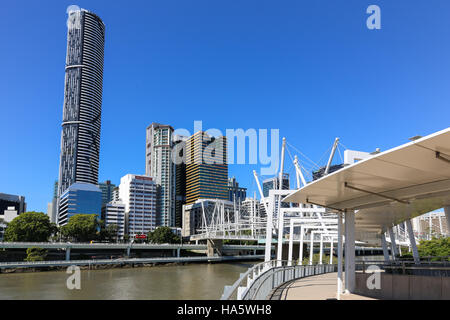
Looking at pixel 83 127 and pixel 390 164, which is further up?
pixel 83 127

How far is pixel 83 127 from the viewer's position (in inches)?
6969

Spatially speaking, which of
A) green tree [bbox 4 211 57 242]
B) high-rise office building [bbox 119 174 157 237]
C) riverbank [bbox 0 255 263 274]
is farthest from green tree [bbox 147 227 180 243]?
high-rise office building [bbox 119 174 157 237]

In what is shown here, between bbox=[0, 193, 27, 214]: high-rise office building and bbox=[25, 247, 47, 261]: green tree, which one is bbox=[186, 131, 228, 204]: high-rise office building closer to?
bbox=[0, 193, 27, 214]: high-rise office building

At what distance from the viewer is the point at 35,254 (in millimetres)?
70000

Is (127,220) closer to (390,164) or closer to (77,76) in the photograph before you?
(77,76)

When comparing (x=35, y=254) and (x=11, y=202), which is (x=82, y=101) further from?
(x=35, y=254)

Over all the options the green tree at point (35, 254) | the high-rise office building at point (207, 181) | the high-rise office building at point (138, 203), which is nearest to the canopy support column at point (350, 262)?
the green tree at point (35, 254)

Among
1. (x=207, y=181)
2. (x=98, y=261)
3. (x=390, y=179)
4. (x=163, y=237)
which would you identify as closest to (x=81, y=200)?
(x=163, y=237)

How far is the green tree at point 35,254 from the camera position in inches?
2680

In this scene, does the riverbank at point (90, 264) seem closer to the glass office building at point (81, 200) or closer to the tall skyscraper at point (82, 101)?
the glass office building at point (81, 200)

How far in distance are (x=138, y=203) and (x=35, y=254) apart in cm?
8600

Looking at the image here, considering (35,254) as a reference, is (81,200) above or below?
above

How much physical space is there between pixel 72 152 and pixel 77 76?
36264 millimetres
